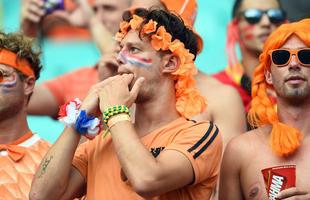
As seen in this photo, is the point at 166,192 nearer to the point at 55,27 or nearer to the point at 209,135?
the point at 209,135

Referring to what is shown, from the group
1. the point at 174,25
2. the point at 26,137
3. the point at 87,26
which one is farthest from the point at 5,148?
the point at 87,26

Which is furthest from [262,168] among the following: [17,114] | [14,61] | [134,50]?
[14,61]

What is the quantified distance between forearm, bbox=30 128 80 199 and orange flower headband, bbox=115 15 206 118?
662mm

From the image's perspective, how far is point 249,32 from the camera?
8008 mm

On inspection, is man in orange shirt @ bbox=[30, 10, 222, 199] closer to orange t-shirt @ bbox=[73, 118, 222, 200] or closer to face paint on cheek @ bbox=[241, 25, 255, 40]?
orange t-shirt @ bbox=[73, 118, 222, 200]

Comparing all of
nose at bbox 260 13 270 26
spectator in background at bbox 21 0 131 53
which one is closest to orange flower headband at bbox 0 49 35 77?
spectator in background at bbox 21 0 131 53

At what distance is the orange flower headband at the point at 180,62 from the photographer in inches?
225

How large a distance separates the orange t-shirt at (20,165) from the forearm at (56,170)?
1.95 ft

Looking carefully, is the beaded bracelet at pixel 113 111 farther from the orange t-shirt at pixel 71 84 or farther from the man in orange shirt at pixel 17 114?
the orange t-shirt at pixel 71 84

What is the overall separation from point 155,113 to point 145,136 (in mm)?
149

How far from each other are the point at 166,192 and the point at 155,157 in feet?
0.63

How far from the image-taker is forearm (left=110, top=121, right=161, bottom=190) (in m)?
5.21

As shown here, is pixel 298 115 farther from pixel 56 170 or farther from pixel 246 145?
pixel 56 170

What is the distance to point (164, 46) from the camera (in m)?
5.70
